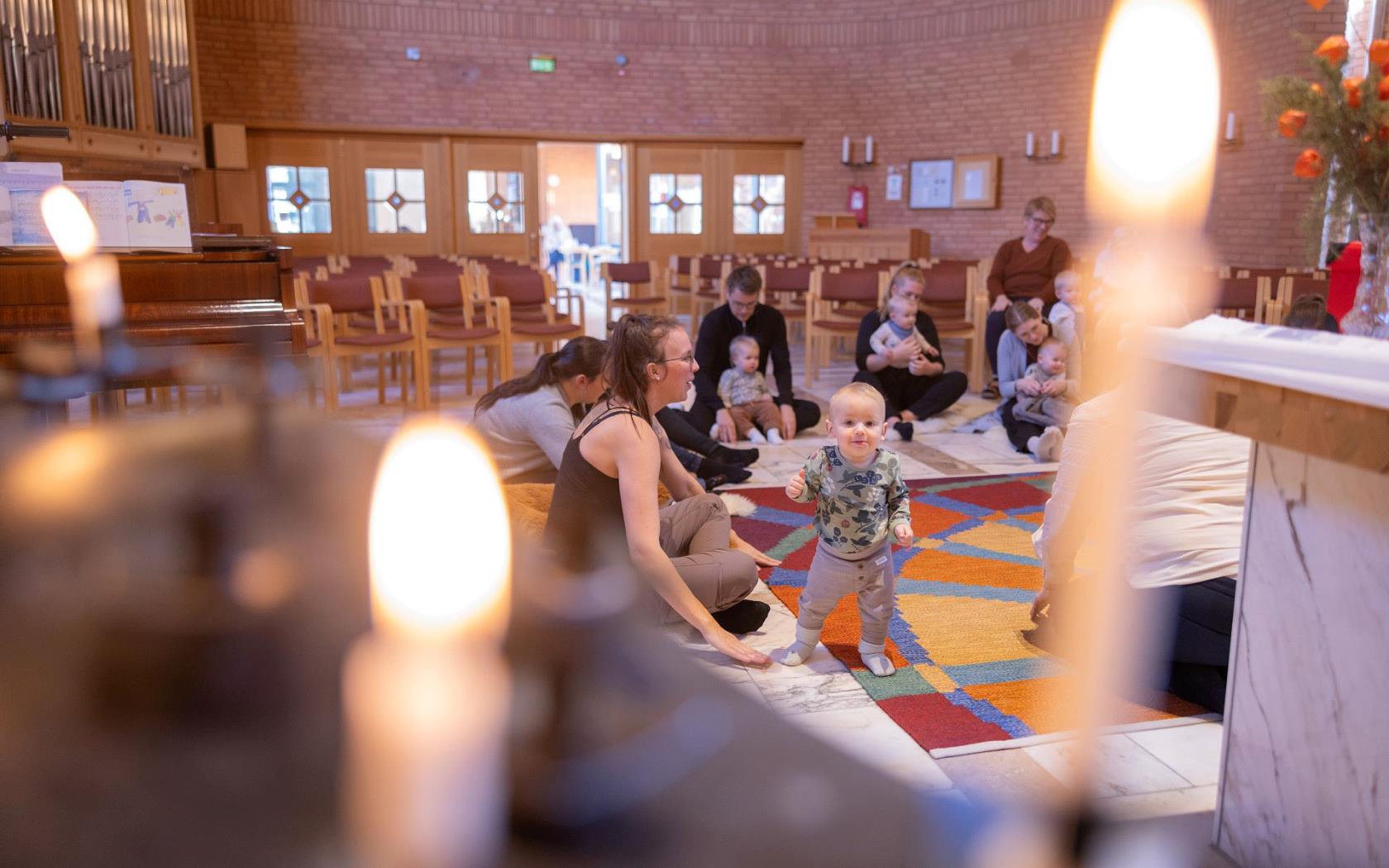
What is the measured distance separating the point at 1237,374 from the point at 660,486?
2369 millimetres

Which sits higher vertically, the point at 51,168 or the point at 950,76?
the point at 950,76

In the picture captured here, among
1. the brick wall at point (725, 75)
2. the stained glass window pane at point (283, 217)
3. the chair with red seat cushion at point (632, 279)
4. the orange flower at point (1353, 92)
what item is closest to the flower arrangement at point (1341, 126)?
the orange flower at point (1353, 92)

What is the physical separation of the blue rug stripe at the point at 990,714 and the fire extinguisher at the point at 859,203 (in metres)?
11.3

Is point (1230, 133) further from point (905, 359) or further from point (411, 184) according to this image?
point (411, 184)

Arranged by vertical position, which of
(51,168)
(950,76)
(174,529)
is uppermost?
(950,76)

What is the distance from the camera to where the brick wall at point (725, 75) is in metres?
11.9

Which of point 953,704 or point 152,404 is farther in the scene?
point 152,404

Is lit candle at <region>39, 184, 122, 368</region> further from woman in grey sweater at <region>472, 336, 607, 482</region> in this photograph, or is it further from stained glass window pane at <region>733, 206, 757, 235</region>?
stained glass window pane at <region>733, 206, 757, 235</region>

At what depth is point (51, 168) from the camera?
11.0 ft

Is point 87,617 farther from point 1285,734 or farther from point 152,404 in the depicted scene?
point 152,404

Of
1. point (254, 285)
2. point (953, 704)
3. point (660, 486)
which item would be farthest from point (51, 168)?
point (953, 704)

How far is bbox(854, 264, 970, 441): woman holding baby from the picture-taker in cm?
609

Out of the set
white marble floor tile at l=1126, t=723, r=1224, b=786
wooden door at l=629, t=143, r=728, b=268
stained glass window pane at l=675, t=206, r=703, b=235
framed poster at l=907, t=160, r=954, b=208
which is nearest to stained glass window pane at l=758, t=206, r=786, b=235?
wooden door at l=629, t=143, r=728, b=268

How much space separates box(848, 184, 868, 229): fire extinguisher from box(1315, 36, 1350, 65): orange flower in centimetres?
1101
